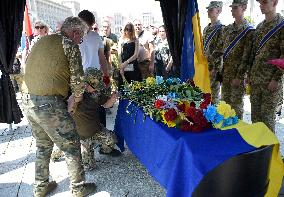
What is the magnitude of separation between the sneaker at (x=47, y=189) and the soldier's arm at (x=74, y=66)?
3.55ft

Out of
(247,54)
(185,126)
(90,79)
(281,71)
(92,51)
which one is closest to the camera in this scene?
(185,126)

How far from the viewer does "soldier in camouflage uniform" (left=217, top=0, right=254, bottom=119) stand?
3846 millimetres

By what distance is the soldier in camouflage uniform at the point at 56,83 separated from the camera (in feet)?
8.21

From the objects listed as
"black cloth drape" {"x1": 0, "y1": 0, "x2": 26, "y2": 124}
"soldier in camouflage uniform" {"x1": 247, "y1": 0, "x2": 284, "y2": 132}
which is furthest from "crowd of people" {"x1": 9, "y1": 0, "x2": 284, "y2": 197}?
"black cloth drape" {"x1": 0, "y1": 0, "x2": 26, "y2": 124}

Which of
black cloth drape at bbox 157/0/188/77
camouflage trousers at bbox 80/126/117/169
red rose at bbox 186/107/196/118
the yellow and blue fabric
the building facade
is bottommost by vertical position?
camouflage trousers at bbox 80/126/117/169

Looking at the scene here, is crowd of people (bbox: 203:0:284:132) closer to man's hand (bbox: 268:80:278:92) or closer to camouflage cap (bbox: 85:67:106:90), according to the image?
man's hand (bbox: 268:80:278:92)

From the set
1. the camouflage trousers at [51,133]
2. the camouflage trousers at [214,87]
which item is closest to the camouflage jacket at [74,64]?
the camouflage trousers at [51,133]

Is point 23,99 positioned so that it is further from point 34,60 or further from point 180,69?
point 180,69

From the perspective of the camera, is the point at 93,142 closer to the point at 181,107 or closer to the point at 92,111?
the point at 92,111

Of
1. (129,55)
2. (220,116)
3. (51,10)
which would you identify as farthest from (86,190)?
(51,10)

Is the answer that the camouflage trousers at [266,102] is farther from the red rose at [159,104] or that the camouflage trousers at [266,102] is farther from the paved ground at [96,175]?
the red rose at [159,104]

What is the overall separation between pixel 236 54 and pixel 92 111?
81.1 inches

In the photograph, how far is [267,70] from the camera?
136 inches

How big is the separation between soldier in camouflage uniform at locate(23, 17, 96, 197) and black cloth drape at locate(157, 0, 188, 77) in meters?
1.71
